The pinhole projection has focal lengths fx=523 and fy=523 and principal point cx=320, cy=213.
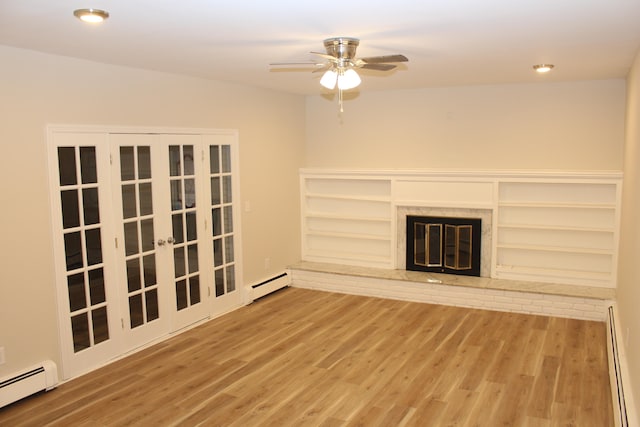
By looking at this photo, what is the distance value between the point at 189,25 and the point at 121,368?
9.24 feet

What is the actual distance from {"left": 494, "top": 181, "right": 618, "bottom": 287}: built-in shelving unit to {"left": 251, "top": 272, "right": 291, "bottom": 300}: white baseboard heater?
255 centimetres

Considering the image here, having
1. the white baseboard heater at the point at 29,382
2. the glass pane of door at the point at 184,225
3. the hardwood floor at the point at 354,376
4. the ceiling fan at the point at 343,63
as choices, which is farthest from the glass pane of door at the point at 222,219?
the ceiling fan at the point at 343,63

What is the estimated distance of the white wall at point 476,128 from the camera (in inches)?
222

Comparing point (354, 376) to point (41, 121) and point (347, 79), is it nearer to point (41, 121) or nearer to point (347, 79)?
point (347, 79)

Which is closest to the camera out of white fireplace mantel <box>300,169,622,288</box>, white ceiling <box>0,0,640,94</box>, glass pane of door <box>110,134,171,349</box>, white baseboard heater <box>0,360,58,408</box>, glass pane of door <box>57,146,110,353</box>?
white ceiling <box>0,0,640,94</box>

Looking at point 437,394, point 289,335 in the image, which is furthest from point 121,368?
point 437,394

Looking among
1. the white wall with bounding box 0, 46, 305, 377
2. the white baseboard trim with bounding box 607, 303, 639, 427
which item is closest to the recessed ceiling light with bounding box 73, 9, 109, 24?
the white wall with bounding box 0, 46, 305, 377

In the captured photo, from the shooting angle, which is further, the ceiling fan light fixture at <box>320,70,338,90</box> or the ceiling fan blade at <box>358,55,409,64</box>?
the ceiling fan light fixture at <box>320,70,338,90</box>

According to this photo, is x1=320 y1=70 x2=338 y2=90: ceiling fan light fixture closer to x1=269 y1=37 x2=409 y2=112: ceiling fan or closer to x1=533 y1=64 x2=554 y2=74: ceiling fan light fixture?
x1=269 y1=37 x2=409 y2=112: ceiling fan

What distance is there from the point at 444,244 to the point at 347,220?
4.48 ft

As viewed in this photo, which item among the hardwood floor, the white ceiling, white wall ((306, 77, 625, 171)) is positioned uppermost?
the white ceiling

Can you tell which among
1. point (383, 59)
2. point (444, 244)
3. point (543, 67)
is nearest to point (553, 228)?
point (444, 244)

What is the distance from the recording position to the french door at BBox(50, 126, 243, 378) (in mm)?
4051

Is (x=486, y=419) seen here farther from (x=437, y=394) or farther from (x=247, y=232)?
(x=247, y=232)
